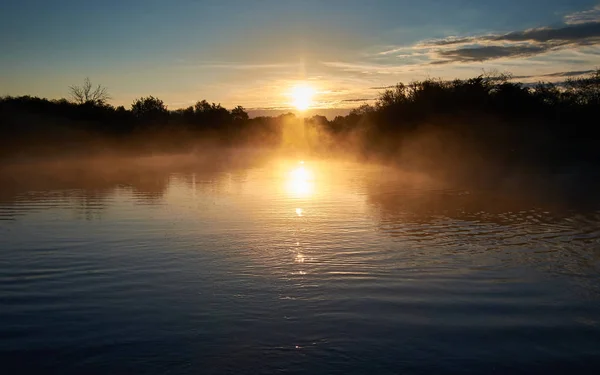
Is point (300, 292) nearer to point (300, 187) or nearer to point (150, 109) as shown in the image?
point (300, 187)

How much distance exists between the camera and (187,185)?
25.0 metres

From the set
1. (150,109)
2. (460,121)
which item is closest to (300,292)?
(460,121)

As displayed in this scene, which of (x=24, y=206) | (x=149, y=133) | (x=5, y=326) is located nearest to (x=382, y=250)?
(x=5, y=326)

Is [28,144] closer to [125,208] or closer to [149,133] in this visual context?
[149,133]

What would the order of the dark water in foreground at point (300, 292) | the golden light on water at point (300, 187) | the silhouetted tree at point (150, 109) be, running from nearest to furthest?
the dark water in foreground at point (300, 292) → the golden light on water at point (300, 187) → the silhouetted tree at point (150, 109)

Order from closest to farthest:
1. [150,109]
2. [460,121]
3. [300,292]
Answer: [300,292], [460,121], [150,109]

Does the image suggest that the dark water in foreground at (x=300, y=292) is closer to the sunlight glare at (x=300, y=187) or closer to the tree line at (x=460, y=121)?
the sunlight glare at (x=300, y=187)

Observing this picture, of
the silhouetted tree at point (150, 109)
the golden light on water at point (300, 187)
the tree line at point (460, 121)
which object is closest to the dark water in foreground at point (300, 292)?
the golden light on water at point (300, 187)

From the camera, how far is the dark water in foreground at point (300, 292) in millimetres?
5883

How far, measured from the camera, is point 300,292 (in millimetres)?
8047

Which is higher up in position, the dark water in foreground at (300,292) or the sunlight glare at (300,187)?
the sunlight glare at (300,187)

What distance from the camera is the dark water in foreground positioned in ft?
19.3

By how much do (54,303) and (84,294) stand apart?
18.9 inches

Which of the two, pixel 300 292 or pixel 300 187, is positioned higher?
pixel 300 187
